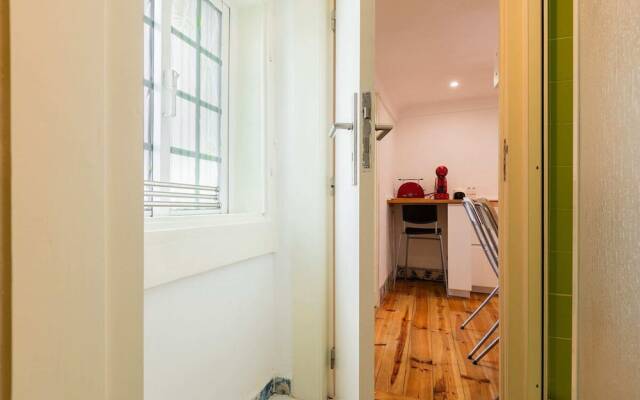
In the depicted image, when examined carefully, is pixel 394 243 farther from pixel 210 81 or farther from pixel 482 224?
pixel 210 81

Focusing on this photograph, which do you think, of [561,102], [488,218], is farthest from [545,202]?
[488,218]

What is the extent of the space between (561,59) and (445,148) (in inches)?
135

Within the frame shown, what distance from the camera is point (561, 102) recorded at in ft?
3.48

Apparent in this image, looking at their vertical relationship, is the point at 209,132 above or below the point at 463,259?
above

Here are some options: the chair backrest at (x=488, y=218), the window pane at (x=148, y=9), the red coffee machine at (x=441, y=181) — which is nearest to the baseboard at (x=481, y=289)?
the red coffee machine at (x=441, y=181)

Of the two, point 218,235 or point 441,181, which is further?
point 441,181

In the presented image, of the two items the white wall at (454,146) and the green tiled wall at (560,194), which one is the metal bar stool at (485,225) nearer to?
the green tiled wall at (560,194)

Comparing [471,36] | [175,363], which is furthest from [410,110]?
[175,363]

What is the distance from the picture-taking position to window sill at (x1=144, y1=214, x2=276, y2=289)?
79 cm

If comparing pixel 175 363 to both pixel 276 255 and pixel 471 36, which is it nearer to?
pixel 276 255

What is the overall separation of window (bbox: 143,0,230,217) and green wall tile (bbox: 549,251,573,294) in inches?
48.9

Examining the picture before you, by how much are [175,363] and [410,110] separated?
434 cm

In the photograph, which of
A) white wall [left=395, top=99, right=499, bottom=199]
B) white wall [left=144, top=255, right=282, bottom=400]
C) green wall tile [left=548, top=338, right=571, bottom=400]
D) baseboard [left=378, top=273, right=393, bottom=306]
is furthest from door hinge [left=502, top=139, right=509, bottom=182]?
white wall [left=395, top=99, right=499, bottom=199]

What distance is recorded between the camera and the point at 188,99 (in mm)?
1080
